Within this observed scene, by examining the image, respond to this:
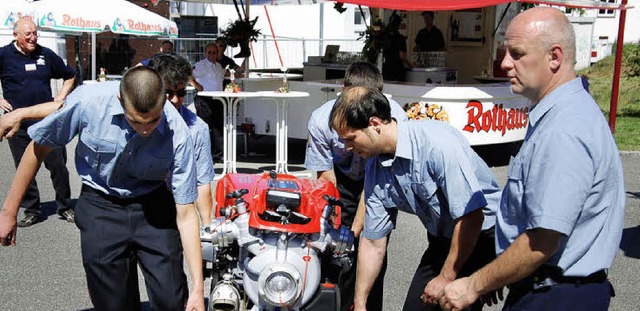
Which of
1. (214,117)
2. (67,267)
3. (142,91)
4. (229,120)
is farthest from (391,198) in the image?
(214,117)

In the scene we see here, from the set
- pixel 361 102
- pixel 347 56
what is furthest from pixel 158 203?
pixel 347 56

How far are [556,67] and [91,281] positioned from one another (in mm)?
2445

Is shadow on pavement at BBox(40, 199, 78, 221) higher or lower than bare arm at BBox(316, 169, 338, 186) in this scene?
lower

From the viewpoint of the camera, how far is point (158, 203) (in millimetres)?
3863

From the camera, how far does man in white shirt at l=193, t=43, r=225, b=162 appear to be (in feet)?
36.0

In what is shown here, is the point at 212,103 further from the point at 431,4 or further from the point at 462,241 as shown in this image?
the point at 462,241

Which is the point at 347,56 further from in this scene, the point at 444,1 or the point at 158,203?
the point at 158,203

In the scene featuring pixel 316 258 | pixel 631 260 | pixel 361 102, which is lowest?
pixel 631 260

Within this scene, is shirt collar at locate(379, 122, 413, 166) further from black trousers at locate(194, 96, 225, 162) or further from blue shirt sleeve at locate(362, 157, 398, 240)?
black trousers at locate(194, 96, 225, 162)

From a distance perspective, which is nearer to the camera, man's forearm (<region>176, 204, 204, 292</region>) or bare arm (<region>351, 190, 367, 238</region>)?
man's forearm (<region>176, 204, 204, 292</region>)

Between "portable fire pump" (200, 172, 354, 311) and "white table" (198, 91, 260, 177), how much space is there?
598 centimetres

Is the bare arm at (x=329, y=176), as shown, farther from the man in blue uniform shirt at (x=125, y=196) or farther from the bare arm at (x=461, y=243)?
the bare arm at (x=461, y=243)

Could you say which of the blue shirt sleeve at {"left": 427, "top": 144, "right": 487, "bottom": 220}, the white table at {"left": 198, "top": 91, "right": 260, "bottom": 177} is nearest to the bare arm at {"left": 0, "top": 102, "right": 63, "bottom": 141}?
the blue shirt sleeve at {"left": 427, "top": 144, "right": 487, "bottom": 220}

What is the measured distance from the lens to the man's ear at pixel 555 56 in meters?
2.54
